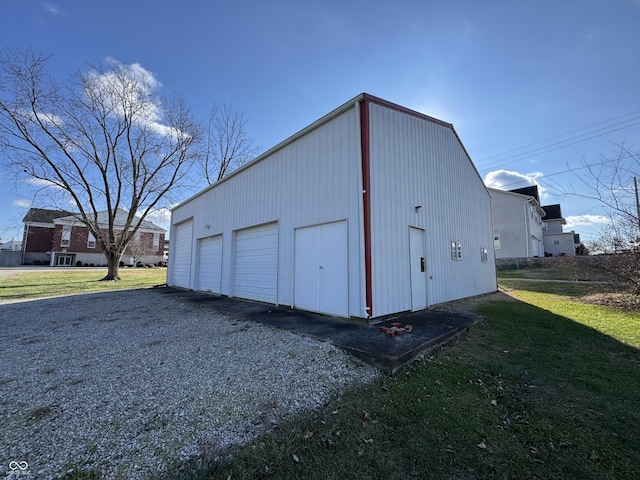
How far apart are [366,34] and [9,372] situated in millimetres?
10411

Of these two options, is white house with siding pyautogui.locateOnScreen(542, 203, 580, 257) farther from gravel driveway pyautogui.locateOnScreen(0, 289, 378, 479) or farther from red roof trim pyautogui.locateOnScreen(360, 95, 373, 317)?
gravel driveway pyautogui.locateOnScreen(0, 289, 378, 479)

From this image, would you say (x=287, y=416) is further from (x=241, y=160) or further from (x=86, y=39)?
(x=241, y=160)

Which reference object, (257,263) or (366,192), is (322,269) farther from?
(257,263)

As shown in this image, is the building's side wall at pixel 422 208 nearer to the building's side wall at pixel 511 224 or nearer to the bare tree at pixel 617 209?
the bare tree at pixel 617 209

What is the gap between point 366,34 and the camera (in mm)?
7781

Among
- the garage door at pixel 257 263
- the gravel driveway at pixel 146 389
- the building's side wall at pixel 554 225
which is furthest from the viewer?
the building's side wall at pixel 554 225

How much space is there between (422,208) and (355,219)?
9.32ft

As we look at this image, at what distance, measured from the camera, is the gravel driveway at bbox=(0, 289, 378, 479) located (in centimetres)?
212

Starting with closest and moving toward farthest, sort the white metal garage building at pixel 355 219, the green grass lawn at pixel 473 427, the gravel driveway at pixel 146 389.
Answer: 1. the green grass lawn at pixel 473 427
2. the gravel driveway at pixel 146 389
3. the white metal garage building at pixel 355 219

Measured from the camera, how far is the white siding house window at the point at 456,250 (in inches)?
366

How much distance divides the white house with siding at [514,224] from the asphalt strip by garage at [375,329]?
21.6 meters

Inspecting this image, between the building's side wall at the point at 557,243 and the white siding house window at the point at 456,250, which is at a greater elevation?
the building's side wall at the point at 557,243

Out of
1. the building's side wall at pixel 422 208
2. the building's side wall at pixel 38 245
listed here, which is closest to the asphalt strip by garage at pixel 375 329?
the building's side wall at pixel 422 208

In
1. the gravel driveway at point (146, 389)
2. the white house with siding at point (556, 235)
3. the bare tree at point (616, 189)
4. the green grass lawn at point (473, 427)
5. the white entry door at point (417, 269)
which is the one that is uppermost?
the white house with siding at point (556, 235)
